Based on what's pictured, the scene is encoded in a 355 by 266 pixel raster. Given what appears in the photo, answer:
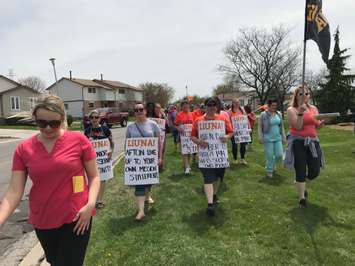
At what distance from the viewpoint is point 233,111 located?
39.2 ft

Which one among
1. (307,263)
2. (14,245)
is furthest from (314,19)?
(14,245)

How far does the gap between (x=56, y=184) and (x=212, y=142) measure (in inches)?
154

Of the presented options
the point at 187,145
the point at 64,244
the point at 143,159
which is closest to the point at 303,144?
the point at 143,159

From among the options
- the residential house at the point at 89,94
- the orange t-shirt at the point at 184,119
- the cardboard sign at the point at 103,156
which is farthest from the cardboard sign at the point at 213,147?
the residential house at the point at 89,94

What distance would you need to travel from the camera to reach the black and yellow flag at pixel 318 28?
5.65 meters

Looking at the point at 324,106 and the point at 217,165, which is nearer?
the point at 217,165

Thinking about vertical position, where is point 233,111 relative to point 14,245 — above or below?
above

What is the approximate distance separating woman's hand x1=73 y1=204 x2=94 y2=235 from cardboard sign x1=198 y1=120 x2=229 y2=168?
351cm

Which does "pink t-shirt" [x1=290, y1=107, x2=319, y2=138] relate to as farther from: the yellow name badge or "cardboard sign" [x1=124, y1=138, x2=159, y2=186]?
the yellow name badge

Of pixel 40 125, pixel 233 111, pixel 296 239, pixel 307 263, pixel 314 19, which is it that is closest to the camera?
pixel 40 125

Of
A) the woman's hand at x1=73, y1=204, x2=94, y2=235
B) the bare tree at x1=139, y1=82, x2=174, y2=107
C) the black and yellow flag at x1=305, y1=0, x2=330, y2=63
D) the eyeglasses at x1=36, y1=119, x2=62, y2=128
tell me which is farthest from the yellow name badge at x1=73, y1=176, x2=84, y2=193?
the bare tree at x1=139, y1=82, x2=174, y2=107

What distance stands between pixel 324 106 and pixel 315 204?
118 feet

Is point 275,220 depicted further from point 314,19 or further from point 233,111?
point 233,111

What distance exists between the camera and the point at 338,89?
129 feet
